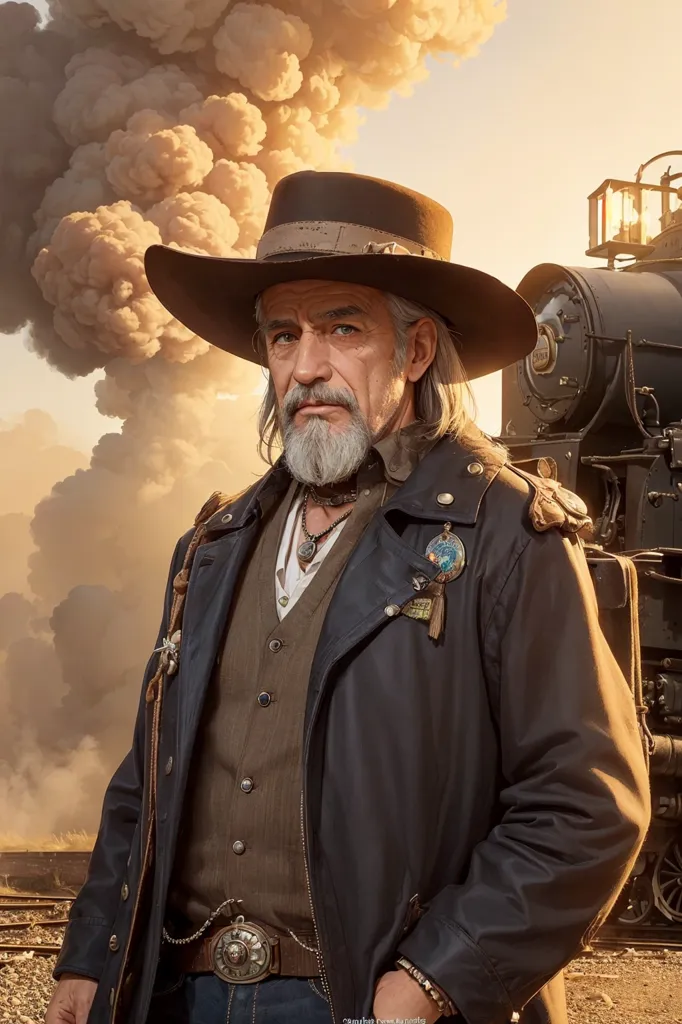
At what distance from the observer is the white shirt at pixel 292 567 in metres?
1.92

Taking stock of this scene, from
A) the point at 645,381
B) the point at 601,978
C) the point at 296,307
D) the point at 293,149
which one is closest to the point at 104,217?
the point at 293,149

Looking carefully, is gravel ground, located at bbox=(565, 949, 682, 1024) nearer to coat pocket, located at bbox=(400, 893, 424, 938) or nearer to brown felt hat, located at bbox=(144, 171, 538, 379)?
coat pocket, located at bbox=(400, 893, 424, 938)

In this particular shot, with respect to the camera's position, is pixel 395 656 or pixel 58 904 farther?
pixel 58 904

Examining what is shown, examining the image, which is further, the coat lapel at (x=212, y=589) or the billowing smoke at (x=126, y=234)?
the billowing smoke at (x=126, y=234)

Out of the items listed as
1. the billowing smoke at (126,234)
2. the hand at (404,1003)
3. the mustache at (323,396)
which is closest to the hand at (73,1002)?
the hand at (404,1003)

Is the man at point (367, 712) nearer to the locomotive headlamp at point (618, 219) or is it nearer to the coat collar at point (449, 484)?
the coat collar at point (449, 484)

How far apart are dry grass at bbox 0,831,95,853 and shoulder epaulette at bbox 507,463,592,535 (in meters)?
10.2

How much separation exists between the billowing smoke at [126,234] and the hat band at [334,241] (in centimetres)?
1181

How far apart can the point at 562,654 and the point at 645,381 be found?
5048 millimetres

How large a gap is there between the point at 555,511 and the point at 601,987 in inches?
155

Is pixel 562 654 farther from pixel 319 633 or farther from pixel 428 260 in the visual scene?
pixel 428 260

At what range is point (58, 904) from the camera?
645 centimetres

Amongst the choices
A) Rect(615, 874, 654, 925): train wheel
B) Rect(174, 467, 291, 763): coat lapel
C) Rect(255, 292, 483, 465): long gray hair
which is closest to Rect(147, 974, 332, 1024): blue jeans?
Rect(174, 467, 291, 763): coat lapel

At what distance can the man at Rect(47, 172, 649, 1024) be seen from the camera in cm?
155
